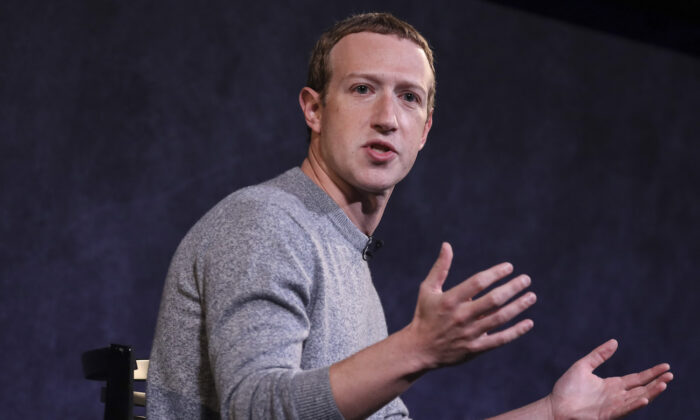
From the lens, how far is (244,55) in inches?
99.0

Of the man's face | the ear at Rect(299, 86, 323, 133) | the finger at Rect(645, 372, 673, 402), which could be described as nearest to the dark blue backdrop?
the ear at Rect(299, 86, 323, 133)

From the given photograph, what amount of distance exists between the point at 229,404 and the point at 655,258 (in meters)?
2.67

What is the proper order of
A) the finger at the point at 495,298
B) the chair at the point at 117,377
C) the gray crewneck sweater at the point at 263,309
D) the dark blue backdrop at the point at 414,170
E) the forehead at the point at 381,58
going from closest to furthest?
the finger at the point at 495,298 < the gray crewneck sweater at the point at 263,309 < the chair at the point at 117,377 < the forehead at the point at 381,58 < the dark blue backdrop at the point at 414,170

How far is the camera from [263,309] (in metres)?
0.95

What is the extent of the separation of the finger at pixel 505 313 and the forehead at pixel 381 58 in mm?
595

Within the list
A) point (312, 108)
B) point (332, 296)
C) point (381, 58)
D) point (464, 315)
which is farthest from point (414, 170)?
point (464, 315)

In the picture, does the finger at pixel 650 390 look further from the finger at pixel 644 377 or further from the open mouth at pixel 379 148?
the open mouth at pixel 379 148

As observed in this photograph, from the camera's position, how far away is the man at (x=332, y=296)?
0.86 m

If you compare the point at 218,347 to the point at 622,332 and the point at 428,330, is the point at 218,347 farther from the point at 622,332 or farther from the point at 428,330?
the point at 622,332

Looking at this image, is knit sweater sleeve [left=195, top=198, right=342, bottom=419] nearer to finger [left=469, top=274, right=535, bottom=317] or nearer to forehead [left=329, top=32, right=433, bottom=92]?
finger [left=469, top=274, right=535, bottom=317]

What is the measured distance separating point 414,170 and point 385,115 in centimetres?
150

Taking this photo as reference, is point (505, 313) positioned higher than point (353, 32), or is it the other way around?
point (353, 32)

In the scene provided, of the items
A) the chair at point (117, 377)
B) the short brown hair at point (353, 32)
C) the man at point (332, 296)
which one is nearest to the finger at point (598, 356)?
the man at point (332, 296)

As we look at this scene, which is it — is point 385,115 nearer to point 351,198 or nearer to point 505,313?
point 351,198
